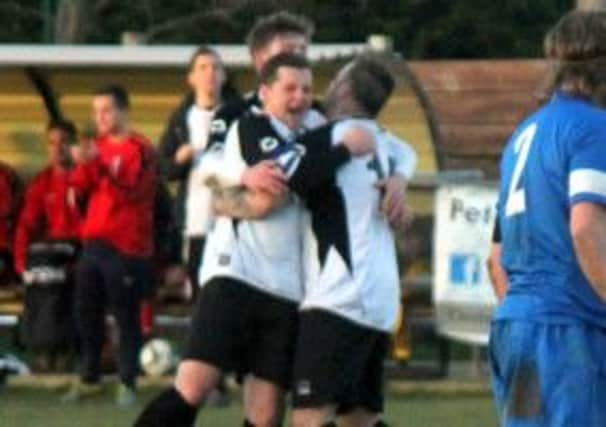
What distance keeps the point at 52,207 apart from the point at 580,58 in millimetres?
9158

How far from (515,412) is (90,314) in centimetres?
737

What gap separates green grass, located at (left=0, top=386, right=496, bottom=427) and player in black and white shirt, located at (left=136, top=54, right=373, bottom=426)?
3270 millimetres

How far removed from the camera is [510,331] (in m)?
6.89

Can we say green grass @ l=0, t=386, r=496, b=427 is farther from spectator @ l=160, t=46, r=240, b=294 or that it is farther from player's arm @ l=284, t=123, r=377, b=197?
player's arm @ l=284, t=123, r=377, b=197

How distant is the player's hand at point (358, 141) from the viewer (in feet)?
29.8

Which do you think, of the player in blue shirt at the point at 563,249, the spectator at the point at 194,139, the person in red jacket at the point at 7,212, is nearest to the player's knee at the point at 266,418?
the player in blue shirt at the point at 563,249

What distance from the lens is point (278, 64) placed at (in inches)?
368

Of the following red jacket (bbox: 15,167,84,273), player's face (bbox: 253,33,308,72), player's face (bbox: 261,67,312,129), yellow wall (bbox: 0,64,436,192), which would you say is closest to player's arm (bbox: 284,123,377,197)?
player's face (bbox: 261,67,312,129)

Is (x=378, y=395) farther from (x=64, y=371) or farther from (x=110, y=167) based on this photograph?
(x=64, y=371)

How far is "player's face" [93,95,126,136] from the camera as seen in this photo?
13.5 m

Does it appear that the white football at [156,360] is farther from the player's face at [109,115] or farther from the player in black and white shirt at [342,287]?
the player in black and white shirt at [342,287]

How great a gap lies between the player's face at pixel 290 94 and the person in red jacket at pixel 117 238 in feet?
13.9

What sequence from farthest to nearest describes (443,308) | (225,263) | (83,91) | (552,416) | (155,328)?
1. (83,91)
2. (155,328)
3. (443,308)
4. (225,263)
5. (552,416)

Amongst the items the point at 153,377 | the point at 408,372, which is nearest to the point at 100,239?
the point at 153,377
